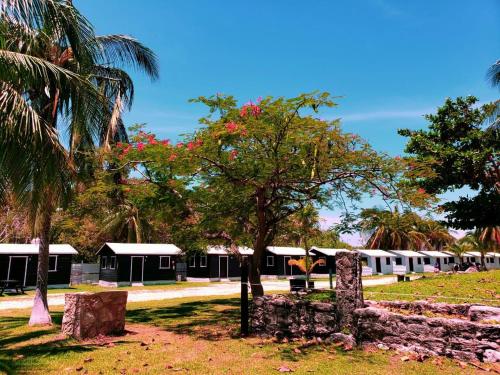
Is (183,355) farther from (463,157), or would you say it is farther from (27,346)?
(463,157)

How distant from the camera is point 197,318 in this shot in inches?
506

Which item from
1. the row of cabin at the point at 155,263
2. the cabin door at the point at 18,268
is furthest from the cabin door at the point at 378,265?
the cabin door at the point at 18,268

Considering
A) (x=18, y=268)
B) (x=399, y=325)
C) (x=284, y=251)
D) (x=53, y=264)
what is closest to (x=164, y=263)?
(x=53, y=264)

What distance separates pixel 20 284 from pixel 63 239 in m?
15.9

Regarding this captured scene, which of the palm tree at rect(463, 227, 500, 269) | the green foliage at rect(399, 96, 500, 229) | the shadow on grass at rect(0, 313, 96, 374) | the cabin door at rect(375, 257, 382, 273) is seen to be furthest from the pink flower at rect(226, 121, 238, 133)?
the palm tree at rect(463, 227, 500, 269)

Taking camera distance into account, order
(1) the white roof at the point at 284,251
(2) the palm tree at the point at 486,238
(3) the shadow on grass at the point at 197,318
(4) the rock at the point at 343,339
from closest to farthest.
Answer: (4) the rock at the point at 343,339 < (3) the shadow on grass at the point at 197,318 < (1) the white roof at the point at 284,251 < (2) the palm tree at the point at 486,238

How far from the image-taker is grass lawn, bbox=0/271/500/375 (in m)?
6.70

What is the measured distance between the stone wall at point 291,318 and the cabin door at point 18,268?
73.9 ft

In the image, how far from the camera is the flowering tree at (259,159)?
28.9ft

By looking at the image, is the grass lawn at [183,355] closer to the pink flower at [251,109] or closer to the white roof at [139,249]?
the pink flower at [251,109]

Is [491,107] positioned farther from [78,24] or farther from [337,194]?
[78,24]

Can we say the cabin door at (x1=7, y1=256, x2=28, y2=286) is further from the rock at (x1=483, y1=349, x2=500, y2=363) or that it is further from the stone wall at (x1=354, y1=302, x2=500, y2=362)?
the rock at (x1=483, y1=349, x2=500, y2=363)

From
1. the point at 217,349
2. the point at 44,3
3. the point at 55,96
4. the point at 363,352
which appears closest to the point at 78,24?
the point at 44,3

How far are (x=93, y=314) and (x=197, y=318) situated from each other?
4.13 metres
